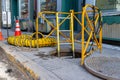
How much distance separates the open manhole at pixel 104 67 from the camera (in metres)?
3.71

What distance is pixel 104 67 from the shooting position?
4.19 m

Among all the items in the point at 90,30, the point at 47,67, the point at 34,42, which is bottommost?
the point at 47,67

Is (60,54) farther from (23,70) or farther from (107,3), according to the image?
(107,3)

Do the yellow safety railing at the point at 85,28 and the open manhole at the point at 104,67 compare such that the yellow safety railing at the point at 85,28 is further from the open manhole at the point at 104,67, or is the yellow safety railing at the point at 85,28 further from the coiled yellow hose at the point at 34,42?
the coiled yellow hose at the point at 34,42

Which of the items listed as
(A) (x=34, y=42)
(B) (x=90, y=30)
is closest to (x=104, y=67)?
(B) (x=90, y=30)

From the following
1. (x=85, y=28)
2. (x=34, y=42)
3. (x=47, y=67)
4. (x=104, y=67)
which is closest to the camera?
(x=104, y=67)

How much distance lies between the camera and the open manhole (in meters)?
3.71

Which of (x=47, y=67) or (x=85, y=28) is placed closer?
(x=47, y=67)

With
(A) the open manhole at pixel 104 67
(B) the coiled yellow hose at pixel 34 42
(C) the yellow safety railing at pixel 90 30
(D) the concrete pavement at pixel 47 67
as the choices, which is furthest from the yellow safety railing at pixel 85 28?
(B) the coiled yellow hose at pixel 34 42

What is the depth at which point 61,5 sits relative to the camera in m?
10.3

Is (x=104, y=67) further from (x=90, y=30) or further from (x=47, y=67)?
(x=90, y=30)

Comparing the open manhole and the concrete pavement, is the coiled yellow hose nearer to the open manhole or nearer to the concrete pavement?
the concrete pavement

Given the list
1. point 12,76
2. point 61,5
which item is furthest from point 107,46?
point 61,5

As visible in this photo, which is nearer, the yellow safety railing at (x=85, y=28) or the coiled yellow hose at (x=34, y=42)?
the yellow safety railing at (x=85, y=28)
